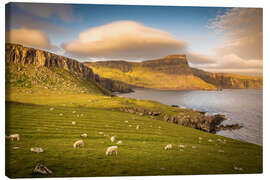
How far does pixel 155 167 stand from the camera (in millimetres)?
9047

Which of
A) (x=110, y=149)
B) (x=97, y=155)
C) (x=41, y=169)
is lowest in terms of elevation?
(x=41, y=169)

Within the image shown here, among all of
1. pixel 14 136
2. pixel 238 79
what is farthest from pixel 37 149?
pixel 238 79

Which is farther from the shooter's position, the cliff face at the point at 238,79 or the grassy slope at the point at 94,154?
the cliff face at the point at 238,79

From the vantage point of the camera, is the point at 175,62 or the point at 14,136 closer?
the point at 14,136

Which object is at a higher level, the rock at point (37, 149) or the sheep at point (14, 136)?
the sheep at point (14, 136)

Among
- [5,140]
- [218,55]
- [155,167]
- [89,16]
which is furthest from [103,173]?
[218,55]

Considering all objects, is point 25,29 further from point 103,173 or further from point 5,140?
point 103,173

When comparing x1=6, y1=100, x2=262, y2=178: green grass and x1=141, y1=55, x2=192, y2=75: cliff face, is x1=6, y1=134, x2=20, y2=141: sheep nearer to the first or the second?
x1=6, y1=100, x2=262, y2=178: green grass

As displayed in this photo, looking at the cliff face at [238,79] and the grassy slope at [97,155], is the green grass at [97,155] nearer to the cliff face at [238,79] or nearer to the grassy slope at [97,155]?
the grassy slope at [97,155]

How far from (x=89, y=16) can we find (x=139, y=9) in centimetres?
375

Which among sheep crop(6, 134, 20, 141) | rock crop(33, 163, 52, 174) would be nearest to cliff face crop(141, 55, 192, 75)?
rock crop(33, 163, 52, 174)

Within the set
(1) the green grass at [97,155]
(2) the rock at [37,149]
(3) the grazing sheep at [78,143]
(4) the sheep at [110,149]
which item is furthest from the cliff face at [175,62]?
(2) the rock at [37,149]

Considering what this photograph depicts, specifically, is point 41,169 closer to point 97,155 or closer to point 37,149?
point 37,149
